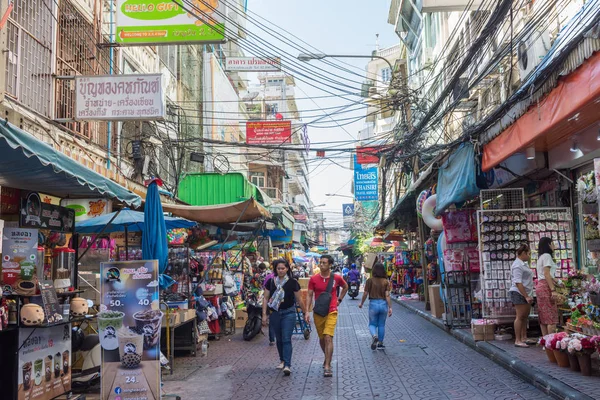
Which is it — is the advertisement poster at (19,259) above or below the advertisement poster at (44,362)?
above

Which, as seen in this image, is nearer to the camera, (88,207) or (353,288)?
(88,207)

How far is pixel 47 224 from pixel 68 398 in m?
2.11

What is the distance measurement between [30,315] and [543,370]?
6451 mm

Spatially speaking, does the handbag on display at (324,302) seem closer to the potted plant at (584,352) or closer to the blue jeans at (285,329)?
the blue jeans at (285,329)

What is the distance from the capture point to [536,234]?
11.7m

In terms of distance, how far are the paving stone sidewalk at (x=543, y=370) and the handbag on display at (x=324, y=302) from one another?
287 centimetres

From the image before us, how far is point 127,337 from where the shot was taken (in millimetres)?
6703

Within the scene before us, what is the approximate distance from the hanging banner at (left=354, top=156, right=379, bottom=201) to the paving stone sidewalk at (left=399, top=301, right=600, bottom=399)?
22.9m

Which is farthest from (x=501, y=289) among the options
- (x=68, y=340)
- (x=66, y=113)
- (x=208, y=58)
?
(x=208, y=58)

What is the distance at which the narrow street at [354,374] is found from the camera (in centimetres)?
769

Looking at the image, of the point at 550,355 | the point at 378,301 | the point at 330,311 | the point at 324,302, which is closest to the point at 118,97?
the point at 324,302

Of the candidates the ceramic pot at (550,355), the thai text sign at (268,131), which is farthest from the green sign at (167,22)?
the thai text sign at (268,131)

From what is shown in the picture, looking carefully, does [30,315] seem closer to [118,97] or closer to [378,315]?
[118,97]

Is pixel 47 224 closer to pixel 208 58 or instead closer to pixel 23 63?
pixel 23 63
